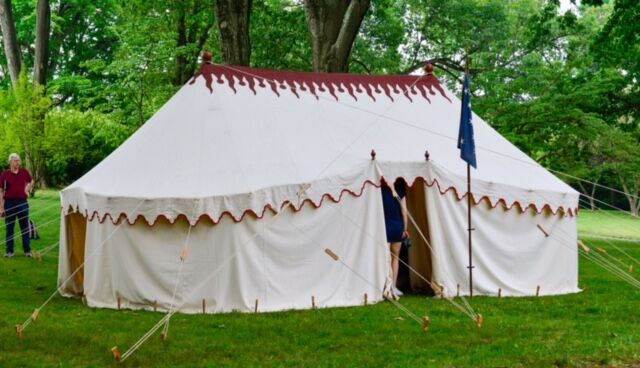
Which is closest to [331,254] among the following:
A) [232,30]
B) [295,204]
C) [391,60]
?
[295,204]

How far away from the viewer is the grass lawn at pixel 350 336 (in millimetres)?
6094

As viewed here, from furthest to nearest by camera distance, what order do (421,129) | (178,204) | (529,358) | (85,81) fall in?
(85,81), (421,129), (178,204), (529,358)

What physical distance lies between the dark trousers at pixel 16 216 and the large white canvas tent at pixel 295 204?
Result: 2.55 metres

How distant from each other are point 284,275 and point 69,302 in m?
2.36

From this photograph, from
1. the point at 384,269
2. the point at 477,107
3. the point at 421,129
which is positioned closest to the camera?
the point at 384,269

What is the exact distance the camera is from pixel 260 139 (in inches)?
360

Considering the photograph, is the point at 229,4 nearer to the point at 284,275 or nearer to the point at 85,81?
the point at 284,275

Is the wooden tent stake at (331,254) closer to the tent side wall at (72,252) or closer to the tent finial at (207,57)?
the tent finial at (207,57)

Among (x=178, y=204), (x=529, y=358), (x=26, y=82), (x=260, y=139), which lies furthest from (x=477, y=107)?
(x=26, y=82)

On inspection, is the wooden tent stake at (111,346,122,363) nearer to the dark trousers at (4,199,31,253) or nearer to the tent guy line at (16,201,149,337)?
the tent guy line at (16,201,149,337)

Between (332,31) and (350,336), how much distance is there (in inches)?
361

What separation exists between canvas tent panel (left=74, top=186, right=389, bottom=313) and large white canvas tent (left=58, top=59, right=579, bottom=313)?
1cm

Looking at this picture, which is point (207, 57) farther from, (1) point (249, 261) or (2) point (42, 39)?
(2) point (42, 39)

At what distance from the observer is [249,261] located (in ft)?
27.0
